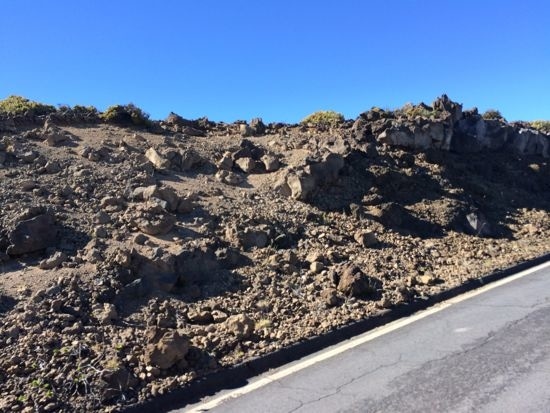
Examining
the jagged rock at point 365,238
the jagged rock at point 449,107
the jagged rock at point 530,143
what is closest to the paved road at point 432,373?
the jagged rock at point 365,238

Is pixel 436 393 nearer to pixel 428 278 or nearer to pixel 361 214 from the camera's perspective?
pixel 428 278

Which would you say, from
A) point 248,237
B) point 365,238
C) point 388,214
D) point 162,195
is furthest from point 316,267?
point 388,214

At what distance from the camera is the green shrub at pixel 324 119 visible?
18.8 metres

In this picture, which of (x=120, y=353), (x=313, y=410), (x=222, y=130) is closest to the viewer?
(x=313, y=410)

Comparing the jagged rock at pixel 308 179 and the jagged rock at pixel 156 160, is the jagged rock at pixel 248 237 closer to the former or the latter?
the jagged rock at pixel 308 179

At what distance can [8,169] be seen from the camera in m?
10.8

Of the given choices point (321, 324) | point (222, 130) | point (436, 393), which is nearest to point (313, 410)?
point (436, 393)

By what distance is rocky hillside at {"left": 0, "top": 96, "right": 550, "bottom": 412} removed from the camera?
6.12 meters

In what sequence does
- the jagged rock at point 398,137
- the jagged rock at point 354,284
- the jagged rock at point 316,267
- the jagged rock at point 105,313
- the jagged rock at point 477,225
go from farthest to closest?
1. the jagged rock at point 398,137
2. the jagged rock at point 477,225
3. the jagged rock at point 316,267
4. the jagged rock at point 354,284
5. the jagged rock at point 105,313

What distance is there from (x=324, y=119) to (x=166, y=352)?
14607 millimetres

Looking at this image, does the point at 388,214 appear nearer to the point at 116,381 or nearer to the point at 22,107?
the point at 116,381

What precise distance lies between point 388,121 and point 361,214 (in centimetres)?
596

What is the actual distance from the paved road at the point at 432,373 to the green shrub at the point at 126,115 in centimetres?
1028

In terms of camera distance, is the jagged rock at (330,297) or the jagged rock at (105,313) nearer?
the jagged rock at (105,313)
